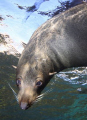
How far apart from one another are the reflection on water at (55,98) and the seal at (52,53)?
6316mm

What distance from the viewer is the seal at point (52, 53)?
3299 mm

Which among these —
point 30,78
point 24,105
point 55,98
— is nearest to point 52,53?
point 30,78

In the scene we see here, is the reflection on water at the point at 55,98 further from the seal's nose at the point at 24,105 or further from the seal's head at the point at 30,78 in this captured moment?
the seal's nose at the point at 24,105

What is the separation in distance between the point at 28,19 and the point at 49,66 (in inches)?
179

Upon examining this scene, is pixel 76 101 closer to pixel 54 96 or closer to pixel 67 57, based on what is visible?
pixel 54 96

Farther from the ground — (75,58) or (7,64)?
(75,58)

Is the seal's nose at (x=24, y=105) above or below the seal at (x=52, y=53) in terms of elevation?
below

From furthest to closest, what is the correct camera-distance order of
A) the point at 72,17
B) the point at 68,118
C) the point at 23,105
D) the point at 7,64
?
the point at 68,118
the point at 7,64
the point at 72,17
the point at 23,105

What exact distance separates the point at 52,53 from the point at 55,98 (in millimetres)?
12586

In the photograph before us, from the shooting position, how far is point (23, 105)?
3.14 m

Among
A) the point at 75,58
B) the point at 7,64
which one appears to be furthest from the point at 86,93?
the point at 75,58

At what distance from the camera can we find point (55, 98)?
50.6 feet

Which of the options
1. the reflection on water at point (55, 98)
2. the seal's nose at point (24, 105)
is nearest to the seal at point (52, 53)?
the seal's nose at point (24, 105)

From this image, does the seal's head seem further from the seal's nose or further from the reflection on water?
the reflection on water
